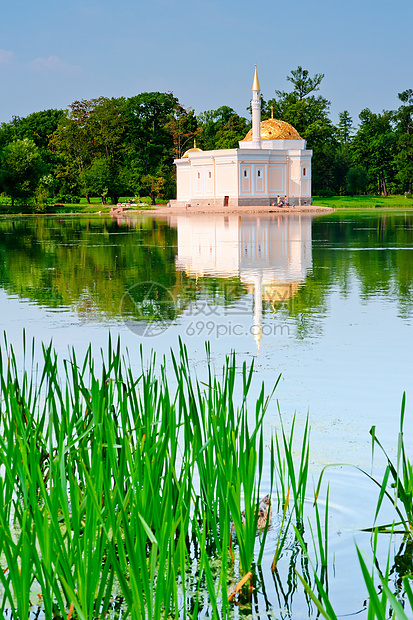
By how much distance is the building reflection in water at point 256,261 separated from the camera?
12.6m

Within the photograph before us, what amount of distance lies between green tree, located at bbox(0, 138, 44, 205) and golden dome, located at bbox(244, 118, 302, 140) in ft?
58.3

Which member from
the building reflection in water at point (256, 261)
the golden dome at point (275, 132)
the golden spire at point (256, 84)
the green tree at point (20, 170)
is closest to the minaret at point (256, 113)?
the golden spire at point (256, 84)

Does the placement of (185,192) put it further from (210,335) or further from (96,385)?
(96,385)

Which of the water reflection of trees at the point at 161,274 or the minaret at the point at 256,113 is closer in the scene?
the water reflection of trees at the point at 161,274

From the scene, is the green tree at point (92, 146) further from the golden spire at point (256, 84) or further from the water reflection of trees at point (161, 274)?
the water reflection of trees at point (161, 274)

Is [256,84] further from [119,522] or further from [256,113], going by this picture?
[119,522]

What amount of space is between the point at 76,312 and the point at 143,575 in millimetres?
8552

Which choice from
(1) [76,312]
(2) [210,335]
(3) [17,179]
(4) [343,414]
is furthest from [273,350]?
(3) [17,179]

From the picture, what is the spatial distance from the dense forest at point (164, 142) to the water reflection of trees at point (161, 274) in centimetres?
3997

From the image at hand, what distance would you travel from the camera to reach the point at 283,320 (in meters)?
9.77

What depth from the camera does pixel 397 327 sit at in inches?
364

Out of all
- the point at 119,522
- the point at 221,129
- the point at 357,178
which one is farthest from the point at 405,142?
the point at 119,522

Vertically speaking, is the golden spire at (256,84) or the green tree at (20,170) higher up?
the golden spire at (256,84)

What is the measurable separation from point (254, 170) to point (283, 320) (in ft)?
173
